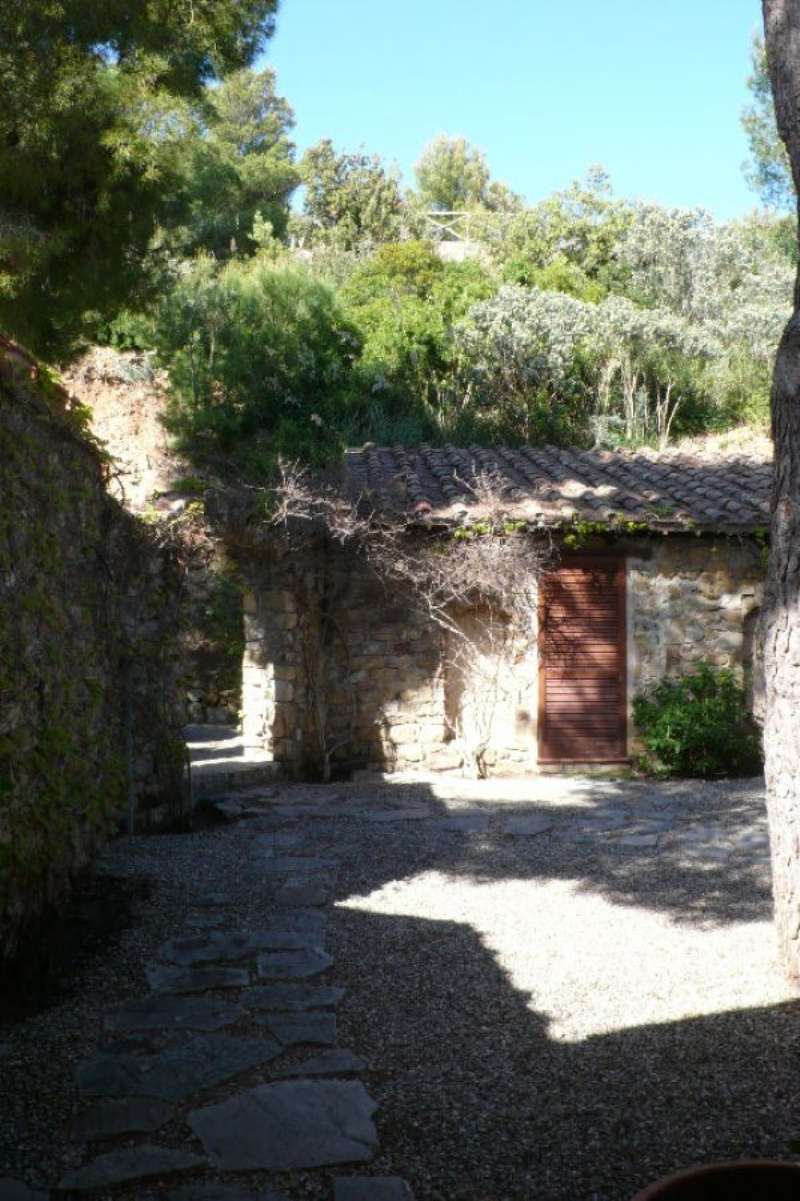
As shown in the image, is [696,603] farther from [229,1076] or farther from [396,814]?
[229,1076]

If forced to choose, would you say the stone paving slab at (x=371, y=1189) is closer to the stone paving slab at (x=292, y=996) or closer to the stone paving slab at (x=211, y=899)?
the stone paving slab at (x=292, y=996)

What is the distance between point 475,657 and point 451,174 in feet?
104

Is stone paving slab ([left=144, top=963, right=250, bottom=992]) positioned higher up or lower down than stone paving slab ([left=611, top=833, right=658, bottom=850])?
higher up

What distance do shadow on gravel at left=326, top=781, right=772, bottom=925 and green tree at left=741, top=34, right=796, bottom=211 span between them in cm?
1487

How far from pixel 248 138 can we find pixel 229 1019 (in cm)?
3444

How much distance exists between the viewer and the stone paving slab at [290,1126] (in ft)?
10.1

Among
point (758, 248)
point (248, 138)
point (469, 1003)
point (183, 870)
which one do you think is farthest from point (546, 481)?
point (248, 138)

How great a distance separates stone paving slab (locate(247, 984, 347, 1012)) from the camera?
4328 mm

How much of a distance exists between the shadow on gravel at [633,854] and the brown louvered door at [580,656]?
1943 millimetres

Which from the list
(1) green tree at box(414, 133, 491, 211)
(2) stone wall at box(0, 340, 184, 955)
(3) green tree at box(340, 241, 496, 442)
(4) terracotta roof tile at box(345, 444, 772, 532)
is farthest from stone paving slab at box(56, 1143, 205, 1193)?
(1) green tree at box(414, 133, 491, 211)

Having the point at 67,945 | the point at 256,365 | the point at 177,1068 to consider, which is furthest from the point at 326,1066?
the point at 256,365

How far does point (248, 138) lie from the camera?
34.8m

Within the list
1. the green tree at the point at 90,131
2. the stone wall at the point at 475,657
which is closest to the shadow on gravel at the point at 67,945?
the green tree at the point at 90,131

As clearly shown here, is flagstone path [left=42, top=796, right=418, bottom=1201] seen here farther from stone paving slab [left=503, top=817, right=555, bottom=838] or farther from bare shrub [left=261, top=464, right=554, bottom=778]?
bare shrub [left=261, top=464, right=554, bottom=778]
